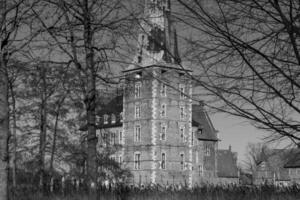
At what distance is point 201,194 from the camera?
474 inches

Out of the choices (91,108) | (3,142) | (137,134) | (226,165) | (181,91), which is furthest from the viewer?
(226,165)

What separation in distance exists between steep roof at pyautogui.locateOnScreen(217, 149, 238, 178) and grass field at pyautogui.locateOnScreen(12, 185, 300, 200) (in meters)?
60.0

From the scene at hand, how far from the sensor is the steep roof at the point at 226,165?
73.1 meters

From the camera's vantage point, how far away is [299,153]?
3072mm

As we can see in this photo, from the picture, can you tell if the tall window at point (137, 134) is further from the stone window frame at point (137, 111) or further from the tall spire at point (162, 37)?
the tall spire at point (162, 37)

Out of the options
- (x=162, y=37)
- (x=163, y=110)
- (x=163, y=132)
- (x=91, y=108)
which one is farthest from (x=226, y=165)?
(x=162, y=37)

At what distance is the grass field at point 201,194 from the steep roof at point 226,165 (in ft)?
197

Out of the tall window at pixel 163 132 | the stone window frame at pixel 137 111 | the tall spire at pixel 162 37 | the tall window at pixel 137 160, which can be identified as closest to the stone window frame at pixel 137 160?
the tall window at pixel 137 160

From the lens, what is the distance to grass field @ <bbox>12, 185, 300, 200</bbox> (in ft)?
34.8

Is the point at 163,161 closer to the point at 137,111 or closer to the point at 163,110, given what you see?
the point at 163,110

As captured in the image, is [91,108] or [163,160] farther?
[163,160]

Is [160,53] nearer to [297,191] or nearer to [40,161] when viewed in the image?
[297,191]

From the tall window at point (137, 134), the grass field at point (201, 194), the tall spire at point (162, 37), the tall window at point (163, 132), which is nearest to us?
the tall spire at point (162, 37)

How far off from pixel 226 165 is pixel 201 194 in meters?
63.6
